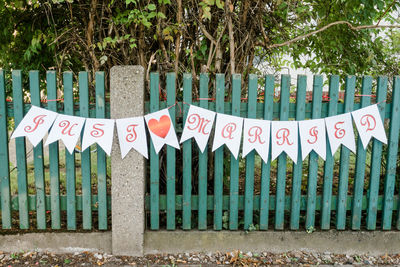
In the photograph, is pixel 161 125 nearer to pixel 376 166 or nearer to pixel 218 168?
pixel 218 168

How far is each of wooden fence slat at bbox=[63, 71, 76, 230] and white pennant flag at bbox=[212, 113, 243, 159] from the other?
1.38m

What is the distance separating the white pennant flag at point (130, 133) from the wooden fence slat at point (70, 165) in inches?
19.4

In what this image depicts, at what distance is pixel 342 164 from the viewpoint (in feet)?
11.5

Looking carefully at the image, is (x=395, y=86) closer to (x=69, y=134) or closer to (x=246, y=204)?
(x=246, y=204)

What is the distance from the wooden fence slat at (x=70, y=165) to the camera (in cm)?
331

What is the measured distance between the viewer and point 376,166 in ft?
11.5

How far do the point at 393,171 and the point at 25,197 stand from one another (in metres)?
3.64

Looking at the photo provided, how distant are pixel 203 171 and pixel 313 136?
1111 millimetres

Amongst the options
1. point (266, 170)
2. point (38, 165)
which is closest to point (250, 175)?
point (266, 170)

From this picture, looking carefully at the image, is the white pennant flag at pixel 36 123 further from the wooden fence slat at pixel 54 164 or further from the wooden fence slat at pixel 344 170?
the wooden fence slat at pixel 344 170

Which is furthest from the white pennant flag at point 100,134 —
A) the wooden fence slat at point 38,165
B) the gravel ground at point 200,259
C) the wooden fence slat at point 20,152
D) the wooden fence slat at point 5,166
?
the gravel ground at point 200,259

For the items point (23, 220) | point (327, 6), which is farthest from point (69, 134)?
point (327, 6)

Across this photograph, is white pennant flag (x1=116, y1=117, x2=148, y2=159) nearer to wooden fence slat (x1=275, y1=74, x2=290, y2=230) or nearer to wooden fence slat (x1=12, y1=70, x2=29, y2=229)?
wooden fence slat (x1=12, y1=70, x2=29, y2=229)

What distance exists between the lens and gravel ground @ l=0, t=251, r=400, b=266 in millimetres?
3391
